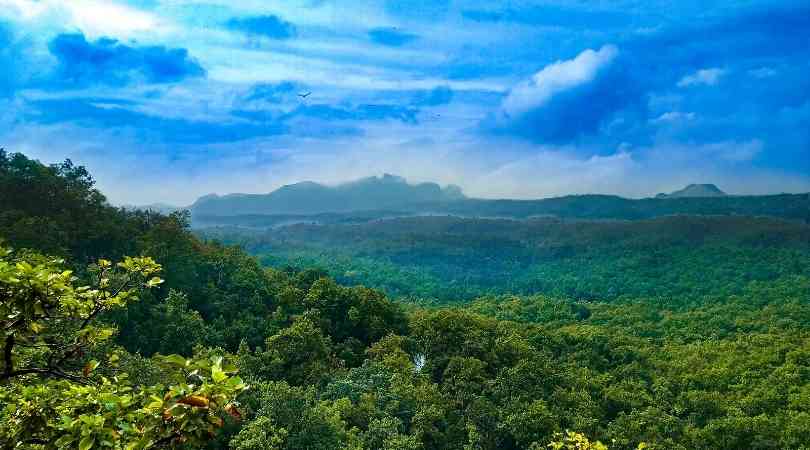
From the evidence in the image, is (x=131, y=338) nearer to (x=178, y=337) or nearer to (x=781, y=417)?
(x=178, y=337)

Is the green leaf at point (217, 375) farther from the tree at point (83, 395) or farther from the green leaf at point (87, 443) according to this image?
the green leaf at point (87, 443)

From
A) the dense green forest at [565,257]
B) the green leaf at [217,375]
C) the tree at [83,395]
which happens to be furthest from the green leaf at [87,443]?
the dense green forest at [565,257]

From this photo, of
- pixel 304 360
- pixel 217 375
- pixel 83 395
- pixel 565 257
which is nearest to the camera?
pixel 217 375

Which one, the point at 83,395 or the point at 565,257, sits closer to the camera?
the point at 83,395

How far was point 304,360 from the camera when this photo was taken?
2739 centimetres

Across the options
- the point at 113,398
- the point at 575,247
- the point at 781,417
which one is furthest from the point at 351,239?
the point at 113,398

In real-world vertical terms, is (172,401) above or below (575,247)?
above

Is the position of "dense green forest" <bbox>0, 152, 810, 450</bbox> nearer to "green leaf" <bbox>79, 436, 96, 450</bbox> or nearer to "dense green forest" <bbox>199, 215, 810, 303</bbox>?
"green leaf" <bbox>79, 436, 96, 450</bbox>

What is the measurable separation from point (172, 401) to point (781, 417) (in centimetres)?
3396

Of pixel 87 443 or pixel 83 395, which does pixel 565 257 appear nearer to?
pixel 83 395

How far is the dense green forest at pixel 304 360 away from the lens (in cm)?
438

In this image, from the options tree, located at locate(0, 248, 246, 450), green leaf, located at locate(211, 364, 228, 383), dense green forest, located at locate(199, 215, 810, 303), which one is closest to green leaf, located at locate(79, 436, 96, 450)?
tree, located at locate(0, 248, 246, 450)

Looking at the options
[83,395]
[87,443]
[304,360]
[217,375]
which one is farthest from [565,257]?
[87,443]

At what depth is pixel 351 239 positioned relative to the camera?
16438 centimetres
